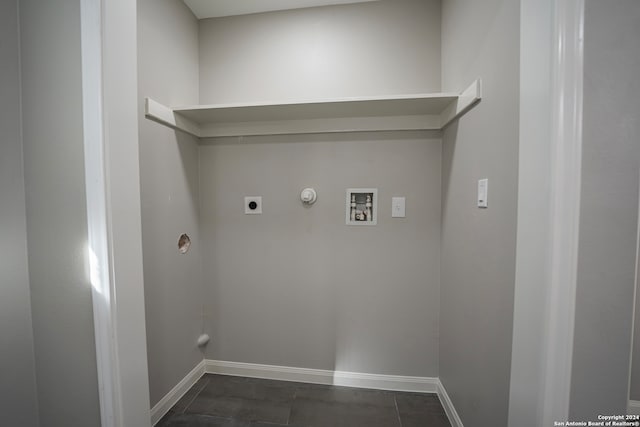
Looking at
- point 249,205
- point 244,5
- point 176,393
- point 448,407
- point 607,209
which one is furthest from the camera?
point 249,205

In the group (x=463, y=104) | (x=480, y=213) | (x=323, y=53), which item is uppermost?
(x=323, y=53)

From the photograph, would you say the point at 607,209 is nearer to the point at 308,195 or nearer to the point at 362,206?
the point at 362,206

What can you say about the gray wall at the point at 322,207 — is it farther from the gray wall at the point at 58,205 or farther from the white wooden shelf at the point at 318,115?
the gray wall at the point at 58,205

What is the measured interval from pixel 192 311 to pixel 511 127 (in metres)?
2.12

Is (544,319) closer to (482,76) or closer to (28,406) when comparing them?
(482,76)

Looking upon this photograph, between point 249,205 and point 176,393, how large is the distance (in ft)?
4.39

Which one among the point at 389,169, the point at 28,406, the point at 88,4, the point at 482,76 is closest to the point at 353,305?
the point at 389,169

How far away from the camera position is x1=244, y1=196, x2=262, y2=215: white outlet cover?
1697 millimetres

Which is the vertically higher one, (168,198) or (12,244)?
(168,198)

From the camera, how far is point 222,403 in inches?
57.7

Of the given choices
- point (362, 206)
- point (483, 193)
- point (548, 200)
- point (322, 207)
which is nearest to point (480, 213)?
point (483, 193)

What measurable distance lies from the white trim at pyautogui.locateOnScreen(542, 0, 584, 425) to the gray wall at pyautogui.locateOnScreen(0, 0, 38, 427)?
189cm

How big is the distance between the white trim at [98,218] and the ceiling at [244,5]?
3.47ft

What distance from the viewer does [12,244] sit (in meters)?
0.88
